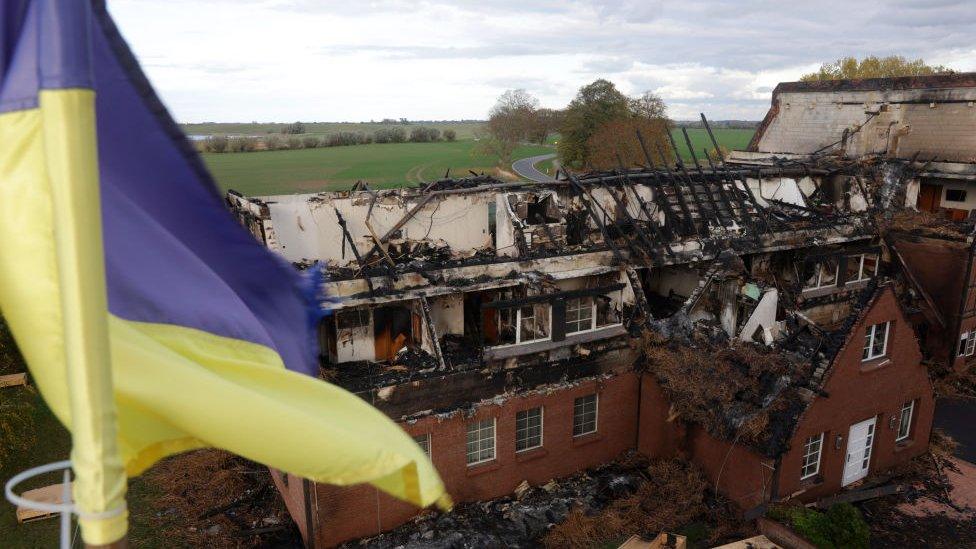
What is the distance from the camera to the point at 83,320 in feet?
13.0

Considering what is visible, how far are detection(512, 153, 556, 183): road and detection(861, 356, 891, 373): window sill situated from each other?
7806 cm

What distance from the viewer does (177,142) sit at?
6035 millimetres

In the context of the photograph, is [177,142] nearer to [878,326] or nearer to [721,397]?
[721,397]

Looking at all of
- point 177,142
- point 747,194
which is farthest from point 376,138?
point 177,142

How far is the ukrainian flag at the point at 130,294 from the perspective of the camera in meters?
4.00

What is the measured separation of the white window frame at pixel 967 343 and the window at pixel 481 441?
24.5 m

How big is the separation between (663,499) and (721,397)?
12.2 ft

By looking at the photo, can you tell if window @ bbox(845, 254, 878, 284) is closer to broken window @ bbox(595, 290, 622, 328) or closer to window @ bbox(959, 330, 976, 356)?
window @ bbox(959, 330, 976, 356)

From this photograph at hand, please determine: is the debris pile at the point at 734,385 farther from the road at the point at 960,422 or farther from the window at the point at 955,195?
the window at the point at 955,195

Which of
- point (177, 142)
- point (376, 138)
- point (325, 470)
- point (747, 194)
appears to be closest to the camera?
point (325, 470)

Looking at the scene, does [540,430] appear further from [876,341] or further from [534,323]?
[876,341]

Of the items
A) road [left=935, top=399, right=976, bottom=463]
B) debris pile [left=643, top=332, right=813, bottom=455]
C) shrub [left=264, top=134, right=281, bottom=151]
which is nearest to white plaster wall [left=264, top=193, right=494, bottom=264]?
debris pile [left=643, top=332, right=813, bottom=455]

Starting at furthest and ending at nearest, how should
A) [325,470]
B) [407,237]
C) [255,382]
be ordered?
[407,237], [255,382], [325,470]

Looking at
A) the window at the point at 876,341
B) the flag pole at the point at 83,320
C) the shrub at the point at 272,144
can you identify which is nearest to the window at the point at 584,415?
the window at the point at 876,341
